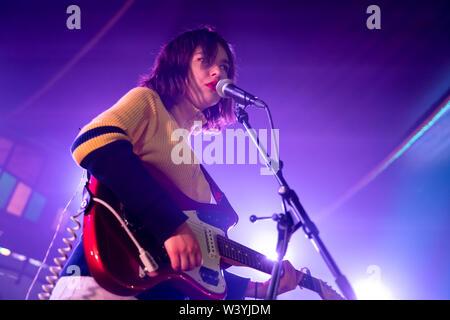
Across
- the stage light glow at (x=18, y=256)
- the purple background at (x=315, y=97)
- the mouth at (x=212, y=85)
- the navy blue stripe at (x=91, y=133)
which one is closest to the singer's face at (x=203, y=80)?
the mouth at (x=212, y=85)

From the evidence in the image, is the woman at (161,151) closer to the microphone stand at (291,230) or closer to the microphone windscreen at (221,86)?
the microphone windscreen at (221,86)

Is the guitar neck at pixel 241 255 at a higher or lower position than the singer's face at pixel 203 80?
lower

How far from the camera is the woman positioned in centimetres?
118

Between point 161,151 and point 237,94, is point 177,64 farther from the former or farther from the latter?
point 161,151

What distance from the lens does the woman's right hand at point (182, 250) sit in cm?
117

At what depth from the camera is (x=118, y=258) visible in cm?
118

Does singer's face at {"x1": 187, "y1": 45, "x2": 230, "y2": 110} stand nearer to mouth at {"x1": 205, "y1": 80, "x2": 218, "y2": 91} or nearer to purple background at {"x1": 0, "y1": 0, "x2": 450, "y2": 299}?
mouth at {"x1": 205, "y1": 80, "x2": 218, "y2": 91}

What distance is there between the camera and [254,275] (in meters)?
4.90

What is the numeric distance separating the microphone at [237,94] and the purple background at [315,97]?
7.24 feet

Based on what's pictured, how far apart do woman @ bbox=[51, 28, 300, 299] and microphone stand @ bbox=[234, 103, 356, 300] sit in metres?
0.30

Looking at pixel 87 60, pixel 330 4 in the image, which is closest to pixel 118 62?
pixel 87 60

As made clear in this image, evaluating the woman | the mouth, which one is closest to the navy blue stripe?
the woman

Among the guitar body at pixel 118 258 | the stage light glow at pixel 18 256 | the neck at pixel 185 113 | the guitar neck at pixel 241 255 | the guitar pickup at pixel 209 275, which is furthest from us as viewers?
the stage light glow at pixel 18 256

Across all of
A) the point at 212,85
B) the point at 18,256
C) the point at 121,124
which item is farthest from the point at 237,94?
the point at 18,256
